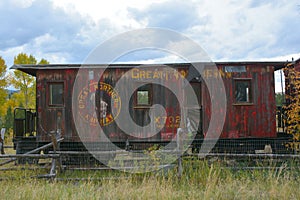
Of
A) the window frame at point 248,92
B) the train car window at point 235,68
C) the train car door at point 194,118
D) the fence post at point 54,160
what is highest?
the train car window at point 235,68

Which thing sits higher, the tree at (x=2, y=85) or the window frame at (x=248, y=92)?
the tree at (x=2, y=85)

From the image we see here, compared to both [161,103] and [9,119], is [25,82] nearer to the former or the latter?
[9,119]

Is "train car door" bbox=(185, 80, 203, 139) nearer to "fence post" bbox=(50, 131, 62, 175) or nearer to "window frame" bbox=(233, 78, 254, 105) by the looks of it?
"window frame" bbox=(233, 78, 254, 105)

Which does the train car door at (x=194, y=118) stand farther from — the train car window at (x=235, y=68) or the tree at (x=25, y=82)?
the tree at (x=25, y=82)

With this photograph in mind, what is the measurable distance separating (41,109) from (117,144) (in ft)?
10.5

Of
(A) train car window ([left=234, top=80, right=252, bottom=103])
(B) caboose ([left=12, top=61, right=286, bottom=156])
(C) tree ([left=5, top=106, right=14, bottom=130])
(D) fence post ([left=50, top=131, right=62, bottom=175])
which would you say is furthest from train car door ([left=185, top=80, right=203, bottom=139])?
(C) tree ([left=5, top=106, right=14, bottom=130])

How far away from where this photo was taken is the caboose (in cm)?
1059

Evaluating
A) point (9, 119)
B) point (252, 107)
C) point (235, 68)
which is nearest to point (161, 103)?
point (235, 68)

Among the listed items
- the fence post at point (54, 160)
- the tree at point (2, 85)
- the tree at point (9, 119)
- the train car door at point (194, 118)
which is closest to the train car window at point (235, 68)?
the train car door at point (194, 118)

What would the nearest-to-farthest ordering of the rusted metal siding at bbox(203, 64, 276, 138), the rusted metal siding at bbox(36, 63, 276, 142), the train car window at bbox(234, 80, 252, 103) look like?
1. the rusted metal siding at bbox(36, 63, 276, 142)
2. the rusted metal siding at bbox(203, 64, 276, 138)
3. the train car window at bbox(234, 80, 252, 103)

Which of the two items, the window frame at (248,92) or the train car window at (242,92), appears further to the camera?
the train car window at (242,92)

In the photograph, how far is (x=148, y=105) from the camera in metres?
10.7

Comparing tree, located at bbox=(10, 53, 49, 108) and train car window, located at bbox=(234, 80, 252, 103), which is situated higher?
tree, located at bbox=(10, 53, 49, 108)

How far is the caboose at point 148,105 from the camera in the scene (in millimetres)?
10594
